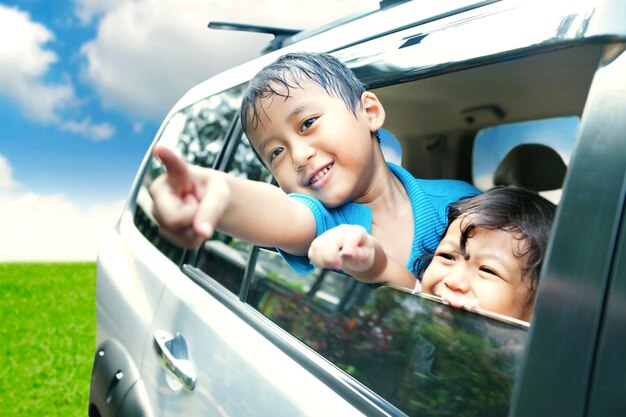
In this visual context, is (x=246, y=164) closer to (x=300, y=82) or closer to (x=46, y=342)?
(x=300, y=82)

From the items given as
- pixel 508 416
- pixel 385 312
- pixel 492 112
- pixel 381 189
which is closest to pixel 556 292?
pixel 508 416

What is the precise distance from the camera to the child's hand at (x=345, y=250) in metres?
1.26

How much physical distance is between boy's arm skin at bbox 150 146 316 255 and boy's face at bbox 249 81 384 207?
0.36 ft

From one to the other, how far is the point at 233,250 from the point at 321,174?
679 millimetres

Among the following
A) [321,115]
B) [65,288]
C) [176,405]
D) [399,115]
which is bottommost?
[65,288]

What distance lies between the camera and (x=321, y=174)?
1.50 m

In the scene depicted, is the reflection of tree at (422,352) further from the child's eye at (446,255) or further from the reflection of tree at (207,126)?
the reflection of tree at (207,126)

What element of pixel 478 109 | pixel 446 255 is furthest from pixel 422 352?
pixel 478 109

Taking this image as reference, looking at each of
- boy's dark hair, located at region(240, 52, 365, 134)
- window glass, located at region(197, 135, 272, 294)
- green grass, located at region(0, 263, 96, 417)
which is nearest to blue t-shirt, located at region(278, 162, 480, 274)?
boy's dark hair, located at region(240, 52, 365, 134)

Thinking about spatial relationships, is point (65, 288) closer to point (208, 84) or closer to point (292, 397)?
point (208, 84)

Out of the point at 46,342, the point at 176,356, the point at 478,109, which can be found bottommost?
the point at 46,342

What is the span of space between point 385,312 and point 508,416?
349 millimetres

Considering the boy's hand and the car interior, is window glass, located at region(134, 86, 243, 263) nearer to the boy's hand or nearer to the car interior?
the car interior

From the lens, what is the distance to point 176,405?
1.89 m
